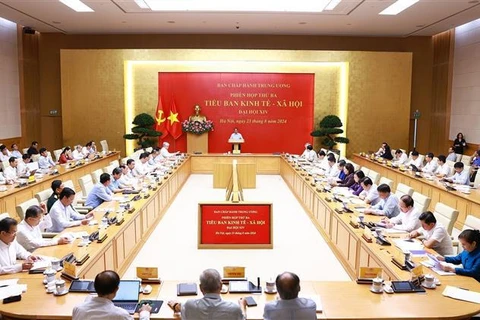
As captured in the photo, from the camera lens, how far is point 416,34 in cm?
1620

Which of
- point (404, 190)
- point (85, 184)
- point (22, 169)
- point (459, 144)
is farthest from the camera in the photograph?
point (459, 144)

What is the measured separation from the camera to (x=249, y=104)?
53.3 feet

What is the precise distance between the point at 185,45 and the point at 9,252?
13304 mm

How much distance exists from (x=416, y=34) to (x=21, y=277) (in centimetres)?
1584

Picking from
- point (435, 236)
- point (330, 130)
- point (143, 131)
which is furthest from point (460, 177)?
point (143, 131)

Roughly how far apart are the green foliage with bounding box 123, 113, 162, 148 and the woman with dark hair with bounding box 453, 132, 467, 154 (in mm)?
9703

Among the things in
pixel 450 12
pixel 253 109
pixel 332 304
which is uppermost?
pixel 450 12

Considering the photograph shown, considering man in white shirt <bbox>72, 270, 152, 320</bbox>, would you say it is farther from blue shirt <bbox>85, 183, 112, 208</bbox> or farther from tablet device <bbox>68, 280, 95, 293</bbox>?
blue shirt <bbox>85, 183, 112, 208</bbox>

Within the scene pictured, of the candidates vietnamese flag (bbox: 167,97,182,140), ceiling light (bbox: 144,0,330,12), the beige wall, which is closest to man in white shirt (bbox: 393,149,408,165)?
the beige wall

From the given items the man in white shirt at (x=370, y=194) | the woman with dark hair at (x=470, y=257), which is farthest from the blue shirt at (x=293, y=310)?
the man in white shirt at (x=370, y=194)

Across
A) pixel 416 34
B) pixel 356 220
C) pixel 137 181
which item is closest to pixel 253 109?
pixel 416 34

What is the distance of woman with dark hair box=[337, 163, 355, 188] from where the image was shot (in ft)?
28.1

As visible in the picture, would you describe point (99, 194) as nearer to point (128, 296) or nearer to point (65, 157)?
point (128, 296)

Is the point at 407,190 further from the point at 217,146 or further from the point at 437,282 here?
the point at 217,146
